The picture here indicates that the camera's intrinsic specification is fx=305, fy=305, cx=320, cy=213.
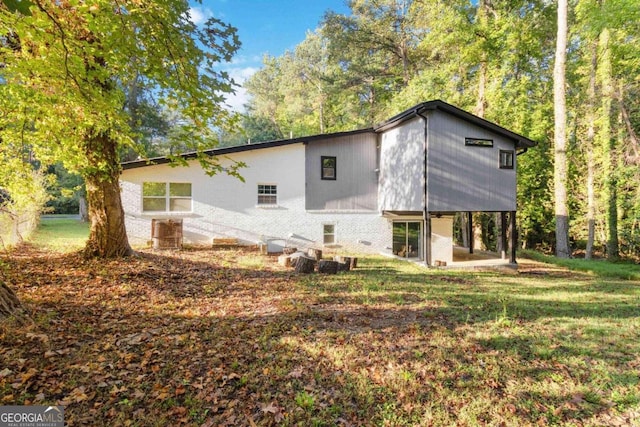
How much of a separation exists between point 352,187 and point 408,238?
3719 millimetres

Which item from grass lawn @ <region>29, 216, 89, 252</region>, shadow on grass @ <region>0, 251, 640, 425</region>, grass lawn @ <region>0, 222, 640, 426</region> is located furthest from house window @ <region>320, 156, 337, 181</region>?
grass lawn @ <region>29, 216, 89, 252</region>

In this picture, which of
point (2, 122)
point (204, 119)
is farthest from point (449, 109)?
point (2, 122)

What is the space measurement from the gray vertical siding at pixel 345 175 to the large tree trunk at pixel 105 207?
7.89 meters

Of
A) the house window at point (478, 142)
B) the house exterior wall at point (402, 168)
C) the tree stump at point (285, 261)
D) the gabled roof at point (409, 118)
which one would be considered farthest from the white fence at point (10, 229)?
the house window at point (478, 142)

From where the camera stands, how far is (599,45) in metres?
14.1

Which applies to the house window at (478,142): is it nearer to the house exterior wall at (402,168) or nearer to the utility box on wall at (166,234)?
the house exterior wall at (402,168)

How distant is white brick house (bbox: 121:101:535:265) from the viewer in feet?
39.5

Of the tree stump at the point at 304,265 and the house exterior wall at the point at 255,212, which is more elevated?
the house exterior wall at the point at 255,212

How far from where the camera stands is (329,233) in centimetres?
1459

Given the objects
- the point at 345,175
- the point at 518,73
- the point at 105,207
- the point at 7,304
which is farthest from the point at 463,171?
the point at 7,304

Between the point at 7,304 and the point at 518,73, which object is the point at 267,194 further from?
the point at 518,73

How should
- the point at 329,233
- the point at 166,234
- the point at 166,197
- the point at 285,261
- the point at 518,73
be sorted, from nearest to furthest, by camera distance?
the point at 285,261 < the point at 166,234 < the point at 166,197 < the point at 329,233 < the point at 518,73

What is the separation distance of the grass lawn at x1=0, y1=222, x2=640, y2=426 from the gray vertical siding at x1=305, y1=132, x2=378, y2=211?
765 centimetres

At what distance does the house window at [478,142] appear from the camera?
40.3 feet
